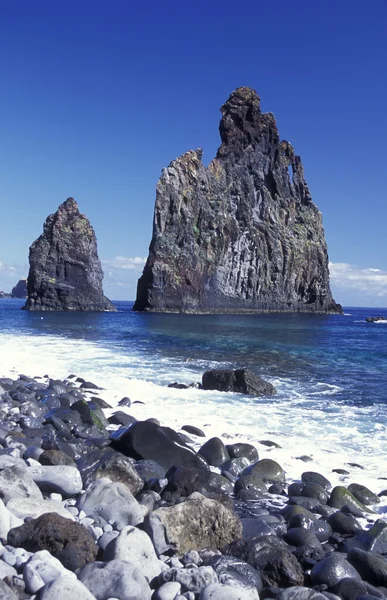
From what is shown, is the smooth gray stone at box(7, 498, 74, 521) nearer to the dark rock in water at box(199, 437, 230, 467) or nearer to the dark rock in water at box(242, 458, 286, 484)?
the dark rock in water at box(242, 458, 286, 484)

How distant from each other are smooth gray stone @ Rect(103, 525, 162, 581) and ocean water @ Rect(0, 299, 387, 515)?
4.40m

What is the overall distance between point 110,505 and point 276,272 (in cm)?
10752

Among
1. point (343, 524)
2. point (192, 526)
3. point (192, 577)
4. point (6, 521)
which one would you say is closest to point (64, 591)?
point (192, 577)

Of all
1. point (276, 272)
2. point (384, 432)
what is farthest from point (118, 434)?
point (276, 272)

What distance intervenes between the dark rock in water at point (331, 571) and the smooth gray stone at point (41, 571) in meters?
2.64

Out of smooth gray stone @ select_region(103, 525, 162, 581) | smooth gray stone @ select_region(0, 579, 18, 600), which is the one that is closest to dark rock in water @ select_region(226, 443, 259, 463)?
smooth gray stone @ select_region(103, 525, 162, 581)

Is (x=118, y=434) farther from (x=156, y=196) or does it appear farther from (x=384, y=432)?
(x=156, y=196)

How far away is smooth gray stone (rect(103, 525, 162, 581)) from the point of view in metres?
5.28

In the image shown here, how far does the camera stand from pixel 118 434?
34.0 feet

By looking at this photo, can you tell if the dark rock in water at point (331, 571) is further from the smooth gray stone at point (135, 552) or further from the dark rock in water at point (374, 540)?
the smooth gray stone at point (135, 552)

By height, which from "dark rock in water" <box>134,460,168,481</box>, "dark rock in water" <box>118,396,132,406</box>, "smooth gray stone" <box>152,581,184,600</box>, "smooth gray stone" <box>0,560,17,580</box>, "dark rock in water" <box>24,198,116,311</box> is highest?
"dark rock in water" <box>24,198,116,311</box>

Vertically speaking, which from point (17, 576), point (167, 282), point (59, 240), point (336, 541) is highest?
point (59, 240)

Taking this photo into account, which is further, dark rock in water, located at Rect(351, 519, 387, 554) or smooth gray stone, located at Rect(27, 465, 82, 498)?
smooth gray stone, located at Rect(27, 465, 82, 498)

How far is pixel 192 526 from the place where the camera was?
6.19m
